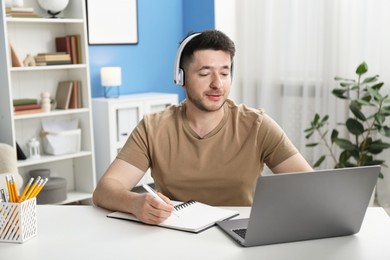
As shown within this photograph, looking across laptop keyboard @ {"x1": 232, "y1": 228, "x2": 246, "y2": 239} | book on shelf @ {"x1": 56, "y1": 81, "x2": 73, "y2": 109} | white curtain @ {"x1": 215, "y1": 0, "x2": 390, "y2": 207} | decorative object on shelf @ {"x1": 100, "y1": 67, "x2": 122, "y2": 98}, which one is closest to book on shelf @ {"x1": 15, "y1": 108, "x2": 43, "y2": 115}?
book on shelf @ {"x1": 56, "y1": 81, "x2": 73, "y2": 109}

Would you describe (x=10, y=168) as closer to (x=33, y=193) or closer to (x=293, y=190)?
(x=33, y=193)

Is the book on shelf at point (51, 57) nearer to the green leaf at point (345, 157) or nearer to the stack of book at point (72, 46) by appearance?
the stack of book at point (72, 46)

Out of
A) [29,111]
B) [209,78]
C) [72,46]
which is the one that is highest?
[72,46]

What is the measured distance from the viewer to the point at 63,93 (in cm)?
421

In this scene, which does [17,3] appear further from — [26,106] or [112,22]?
[112,22]

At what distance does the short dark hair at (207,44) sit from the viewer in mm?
1942

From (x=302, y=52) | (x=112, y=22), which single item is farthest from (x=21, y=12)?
(x=302, y=52)

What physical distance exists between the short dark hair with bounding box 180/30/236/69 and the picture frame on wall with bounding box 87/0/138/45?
2.76 metres

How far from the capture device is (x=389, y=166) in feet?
13.8

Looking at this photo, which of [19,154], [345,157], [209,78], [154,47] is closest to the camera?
[209,78]

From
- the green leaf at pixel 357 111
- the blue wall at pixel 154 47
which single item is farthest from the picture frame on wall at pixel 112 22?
the green leaf at pixel 357 111

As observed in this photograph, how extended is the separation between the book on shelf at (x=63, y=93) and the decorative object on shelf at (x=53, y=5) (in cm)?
54

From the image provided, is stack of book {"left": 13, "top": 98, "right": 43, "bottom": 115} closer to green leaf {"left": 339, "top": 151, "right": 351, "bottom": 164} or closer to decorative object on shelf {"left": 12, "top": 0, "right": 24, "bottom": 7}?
decorative object on shelf {"left": 12, "top": 0, "right": 24, "bottom": 7}

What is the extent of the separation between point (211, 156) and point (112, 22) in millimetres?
3036
